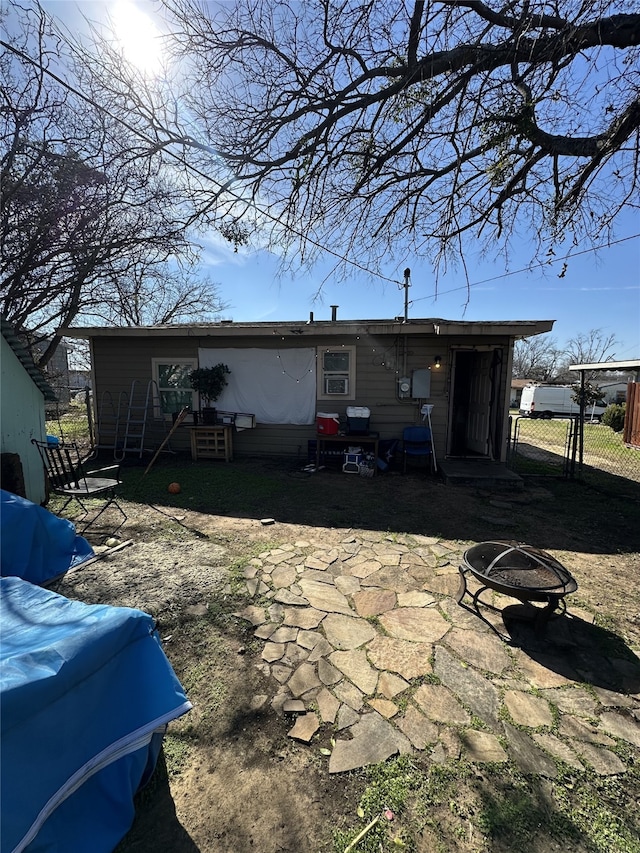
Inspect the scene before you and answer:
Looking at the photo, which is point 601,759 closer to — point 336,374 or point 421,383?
point 421,383

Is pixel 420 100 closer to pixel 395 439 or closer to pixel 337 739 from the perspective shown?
pixel 337 739

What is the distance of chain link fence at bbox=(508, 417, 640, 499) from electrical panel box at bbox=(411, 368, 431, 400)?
1993 millimetres

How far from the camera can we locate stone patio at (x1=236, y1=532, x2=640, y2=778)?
189 centimetres

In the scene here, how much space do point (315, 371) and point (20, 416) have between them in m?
4.86

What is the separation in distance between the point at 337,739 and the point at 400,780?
1.12 feet

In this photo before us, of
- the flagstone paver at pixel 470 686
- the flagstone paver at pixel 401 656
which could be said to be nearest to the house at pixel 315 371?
the flagstone paver at pixel 401 656

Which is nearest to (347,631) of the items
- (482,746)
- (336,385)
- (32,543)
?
(482,746)

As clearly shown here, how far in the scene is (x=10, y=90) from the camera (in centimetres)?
441

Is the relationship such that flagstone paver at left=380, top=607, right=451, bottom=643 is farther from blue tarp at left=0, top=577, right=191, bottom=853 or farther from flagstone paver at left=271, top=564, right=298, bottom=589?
blue tarp at left=0, top=577, right=191, bottom=853

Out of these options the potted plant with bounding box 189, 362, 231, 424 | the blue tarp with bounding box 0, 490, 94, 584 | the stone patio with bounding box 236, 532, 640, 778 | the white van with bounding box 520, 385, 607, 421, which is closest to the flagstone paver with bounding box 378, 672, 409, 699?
the stone patio with bounding box 236, 532, 640, 778

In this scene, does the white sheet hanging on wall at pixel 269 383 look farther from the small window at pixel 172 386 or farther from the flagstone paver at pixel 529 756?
the flagstone paver at pixel 529 756

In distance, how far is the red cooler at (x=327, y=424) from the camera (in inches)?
287

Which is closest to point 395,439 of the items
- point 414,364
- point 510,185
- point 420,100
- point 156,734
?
point 414,364

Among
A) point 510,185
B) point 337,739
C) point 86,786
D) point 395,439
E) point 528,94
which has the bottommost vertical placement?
point 337,739
